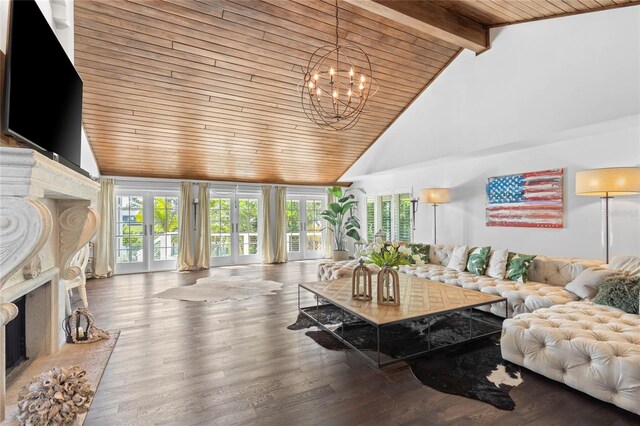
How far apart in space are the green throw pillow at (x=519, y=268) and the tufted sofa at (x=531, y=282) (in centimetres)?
8

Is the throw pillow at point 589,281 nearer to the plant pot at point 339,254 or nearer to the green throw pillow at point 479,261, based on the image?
the green throw pillow at point 479,261

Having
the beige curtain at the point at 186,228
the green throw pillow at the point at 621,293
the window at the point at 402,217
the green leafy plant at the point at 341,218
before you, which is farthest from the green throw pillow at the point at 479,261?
the beige curtain at the point at 186,228

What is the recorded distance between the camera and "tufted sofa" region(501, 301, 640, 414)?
199 cm

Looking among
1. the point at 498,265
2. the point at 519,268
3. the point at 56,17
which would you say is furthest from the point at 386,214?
the point at 56,17

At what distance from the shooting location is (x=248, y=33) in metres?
3.68

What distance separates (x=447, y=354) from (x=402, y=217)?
4525 mm

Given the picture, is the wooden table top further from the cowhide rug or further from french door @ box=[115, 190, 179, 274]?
french door @ box=[115, 190, 179, 274]

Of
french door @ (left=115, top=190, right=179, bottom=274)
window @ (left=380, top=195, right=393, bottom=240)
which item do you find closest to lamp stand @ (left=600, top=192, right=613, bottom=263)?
window @ (left=380, top=195, right=393, bottom=240)

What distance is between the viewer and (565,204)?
4.14m

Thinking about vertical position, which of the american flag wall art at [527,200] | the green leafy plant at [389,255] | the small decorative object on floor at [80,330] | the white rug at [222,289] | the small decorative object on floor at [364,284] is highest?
the american flag wall art at [527,200]

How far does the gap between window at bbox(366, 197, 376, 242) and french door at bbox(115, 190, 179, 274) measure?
15.9 ft

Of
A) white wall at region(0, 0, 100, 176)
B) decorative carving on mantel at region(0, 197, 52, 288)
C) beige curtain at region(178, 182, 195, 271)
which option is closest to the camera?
decorative carving on mantel at region(0, 197, 52, 288)

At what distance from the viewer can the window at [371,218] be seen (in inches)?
323

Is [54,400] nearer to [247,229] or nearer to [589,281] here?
A: [589,281]
